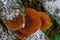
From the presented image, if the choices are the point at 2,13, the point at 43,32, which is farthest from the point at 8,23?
the point at 43,32

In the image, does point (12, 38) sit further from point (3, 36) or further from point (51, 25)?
point (51, 25)
